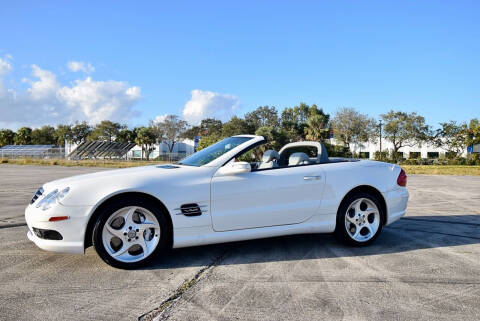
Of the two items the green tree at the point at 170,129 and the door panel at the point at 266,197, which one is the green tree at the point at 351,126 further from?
the door panel at the point at 266,197

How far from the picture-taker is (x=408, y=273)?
11.3 ft

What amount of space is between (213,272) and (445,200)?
7773mm

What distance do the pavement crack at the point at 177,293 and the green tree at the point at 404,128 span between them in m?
54.2

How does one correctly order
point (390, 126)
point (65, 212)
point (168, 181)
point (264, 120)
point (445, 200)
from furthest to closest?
point (264, 120) < point (390, 126) < point (445, 200) < point (168, 181) < point (65, 212)

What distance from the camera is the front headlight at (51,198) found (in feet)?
11.2

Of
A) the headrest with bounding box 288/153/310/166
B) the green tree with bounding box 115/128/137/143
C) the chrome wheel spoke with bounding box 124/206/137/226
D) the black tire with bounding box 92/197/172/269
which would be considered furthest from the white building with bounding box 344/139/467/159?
the chrome wheel spoke with bounding box 124/206/137/226

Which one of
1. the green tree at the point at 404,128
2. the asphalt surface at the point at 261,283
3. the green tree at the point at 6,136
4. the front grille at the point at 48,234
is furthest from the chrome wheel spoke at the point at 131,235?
the green tree at the point at 6,136

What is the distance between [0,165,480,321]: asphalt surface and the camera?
2.59 meters

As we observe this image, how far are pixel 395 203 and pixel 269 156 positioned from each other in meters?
1.78

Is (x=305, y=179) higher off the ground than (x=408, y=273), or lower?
higher

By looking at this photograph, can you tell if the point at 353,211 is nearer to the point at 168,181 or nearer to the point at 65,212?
the point at 168,181

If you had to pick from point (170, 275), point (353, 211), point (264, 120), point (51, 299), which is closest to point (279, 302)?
point (170, 275)

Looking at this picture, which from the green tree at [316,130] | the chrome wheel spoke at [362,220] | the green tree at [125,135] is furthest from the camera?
the green tree at [125,135]

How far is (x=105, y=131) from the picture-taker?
78000mm
